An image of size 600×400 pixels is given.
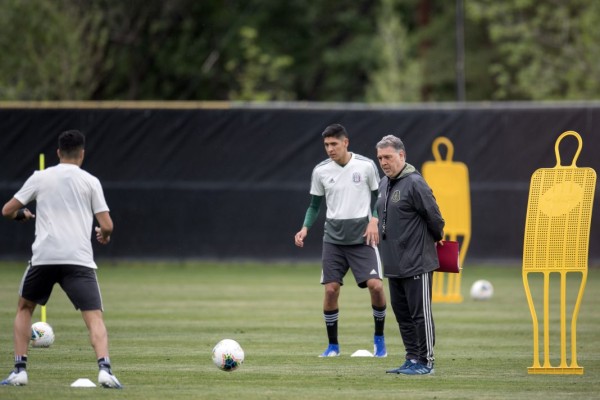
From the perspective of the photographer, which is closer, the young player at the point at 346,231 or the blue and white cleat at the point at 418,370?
the blue and white cleat at the point at 418,370

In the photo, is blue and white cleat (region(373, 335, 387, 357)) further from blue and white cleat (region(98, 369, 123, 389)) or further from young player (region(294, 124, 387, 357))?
blue and white cleat (region(98, 369, 123, 389))

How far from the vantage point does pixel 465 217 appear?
1869 cm

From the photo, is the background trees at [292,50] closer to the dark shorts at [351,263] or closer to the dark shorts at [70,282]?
the dark shorts at [351,263]

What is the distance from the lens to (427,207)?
34.1 feet

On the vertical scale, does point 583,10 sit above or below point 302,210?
above

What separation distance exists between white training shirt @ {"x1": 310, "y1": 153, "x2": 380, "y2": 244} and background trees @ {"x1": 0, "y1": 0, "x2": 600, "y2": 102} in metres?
19.7

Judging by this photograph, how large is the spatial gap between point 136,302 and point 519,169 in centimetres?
977

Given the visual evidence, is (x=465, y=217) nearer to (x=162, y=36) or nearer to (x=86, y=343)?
(x=86, y=343)

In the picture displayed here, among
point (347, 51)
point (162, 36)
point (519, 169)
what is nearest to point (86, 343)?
point (519, 169)

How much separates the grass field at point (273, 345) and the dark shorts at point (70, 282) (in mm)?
713

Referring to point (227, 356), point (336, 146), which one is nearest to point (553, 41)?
point (336, 146)

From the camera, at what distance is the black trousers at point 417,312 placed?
34.3ft

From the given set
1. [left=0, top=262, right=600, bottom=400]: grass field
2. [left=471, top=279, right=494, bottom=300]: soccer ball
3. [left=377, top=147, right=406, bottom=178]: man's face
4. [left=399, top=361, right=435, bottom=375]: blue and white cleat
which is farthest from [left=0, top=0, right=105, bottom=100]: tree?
[left=399, top=361, right=435, bottom=375]: blue and white cleat

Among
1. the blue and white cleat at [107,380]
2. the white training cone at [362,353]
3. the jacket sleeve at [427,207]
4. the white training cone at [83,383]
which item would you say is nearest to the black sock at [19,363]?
the white training cone at [83,383]
